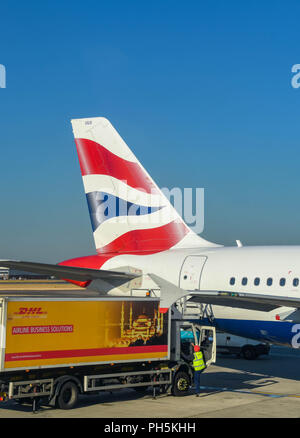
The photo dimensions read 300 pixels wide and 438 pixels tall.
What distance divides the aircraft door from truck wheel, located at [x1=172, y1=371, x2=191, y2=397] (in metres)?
5.83

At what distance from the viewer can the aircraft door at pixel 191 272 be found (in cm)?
2628

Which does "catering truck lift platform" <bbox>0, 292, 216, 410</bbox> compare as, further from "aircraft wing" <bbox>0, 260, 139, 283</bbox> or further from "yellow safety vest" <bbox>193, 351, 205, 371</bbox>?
"aircraft wing" <bbox>0, 260, 139, 283</bbox>

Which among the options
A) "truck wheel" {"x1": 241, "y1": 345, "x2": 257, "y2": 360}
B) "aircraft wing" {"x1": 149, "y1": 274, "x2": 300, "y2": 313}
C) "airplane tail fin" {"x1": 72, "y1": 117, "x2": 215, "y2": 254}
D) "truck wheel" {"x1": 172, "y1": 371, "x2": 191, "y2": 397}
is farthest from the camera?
"truck wheel" {"x1": 241, "y1": 345, "x2": 257, "y2": 360}

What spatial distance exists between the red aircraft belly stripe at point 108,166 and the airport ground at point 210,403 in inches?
357

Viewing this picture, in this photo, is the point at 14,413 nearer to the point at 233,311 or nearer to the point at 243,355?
the point at 233,311

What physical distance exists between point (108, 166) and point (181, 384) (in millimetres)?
12546

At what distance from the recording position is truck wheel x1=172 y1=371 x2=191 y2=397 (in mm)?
20344

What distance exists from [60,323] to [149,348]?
11.0ft

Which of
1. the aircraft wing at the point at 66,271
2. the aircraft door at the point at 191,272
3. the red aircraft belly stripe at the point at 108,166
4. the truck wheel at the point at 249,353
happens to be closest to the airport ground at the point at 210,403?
the aircraft door at the point at 191,272

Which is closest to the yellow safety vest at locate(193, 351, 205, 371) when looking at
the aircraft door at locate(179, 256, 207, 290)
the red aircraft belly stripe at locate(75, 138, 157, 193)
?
the aircraft door at locate(179, 256, 207, 290)

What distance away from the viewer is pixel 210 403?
19188 mm

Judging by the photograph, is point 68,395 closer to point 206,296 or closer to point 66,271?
point 206,296

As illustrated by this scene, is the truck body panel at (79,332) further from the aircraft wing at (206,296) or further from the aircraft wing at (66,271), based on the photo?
the aircraft wing at (66,271)

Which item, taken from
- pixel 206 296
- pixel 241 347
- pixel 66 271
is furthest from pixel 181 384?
pixel 241 347
